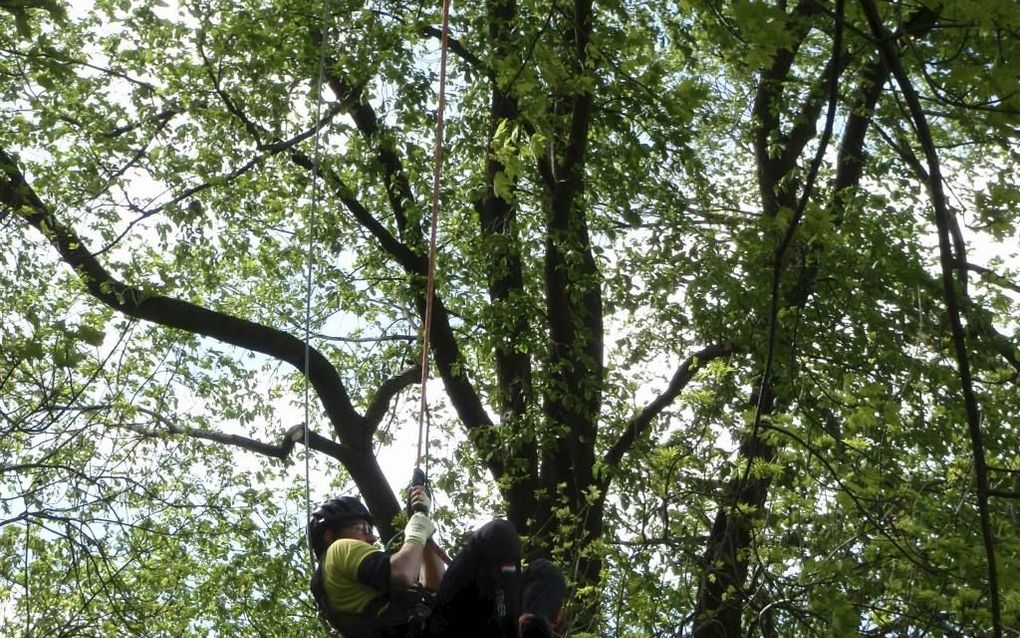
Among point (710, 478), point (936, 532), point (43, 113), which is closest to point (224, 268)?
point (43, 113)

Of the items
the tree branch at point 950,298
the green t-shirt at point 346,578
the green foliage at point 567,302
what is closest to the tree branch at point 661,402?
the green foliage at point 567,302

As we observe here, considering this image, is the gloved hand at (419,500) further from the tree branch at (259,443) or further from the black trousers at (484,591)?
the tree branch at (259,443)

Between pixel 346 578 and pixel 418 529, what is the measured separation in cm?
33

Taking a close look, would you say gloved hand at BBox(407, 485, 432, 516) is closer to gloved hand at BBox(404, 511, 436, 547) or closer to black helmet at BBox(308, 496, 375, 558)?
gloved hand at BBox(404, 511, 436, 547)

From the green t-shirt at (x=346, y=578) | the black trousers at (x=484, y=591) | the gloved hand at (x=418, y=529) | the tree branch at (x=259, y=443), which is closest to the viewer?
the black trousers at (x=484, y=591)

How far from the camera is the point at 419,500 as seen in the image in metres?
5.09

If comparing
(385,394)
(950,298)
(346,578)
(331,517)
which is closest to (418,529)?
(346,578)

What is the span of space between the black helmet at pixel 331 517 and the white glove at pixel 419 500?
217mm

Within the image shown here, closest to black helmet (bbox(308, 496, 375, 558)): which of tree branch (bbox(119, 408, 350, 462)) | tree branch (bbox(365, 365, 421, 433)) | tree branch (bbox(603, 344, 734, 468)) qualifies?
tree branch (bbox(603, 344, 734, 468))

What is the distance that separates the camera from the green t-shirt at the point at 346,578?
4.98 metres

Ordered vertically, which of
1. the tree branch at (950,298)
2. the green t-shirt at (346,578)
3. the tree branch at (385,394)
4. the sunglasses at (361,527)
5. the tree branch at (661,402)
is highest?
the tree branch at (385,394)

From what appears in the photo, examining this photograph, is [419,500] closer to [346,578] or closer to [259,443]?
[346,578]

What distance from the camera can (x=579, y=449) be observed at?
31.1ft

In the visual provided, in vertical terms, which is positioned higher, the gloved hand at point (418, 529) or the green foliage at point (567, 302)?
the green foliage at point (567, 302)
